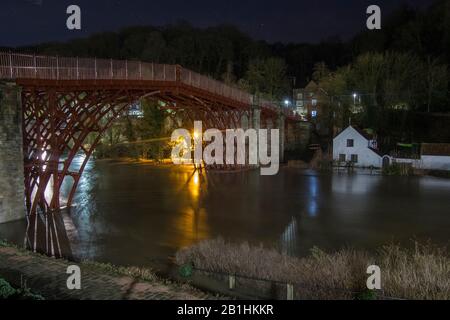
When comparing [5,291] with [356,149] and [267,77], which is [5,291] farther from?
[267,77]

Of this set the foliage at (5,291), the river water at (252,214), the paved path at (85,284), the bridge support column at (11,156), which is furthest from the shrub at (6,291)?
the bridge support column at (11,156)

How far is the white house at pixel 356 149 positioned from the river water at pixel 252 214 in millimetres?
6514

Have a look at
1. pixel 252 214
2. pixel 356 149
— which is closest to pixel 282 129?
pixel 356 149

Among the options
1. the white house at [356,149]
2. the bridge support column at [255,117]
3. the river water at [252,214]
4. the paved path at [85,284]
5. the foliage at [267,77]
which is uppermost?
the foliage at [267,77]

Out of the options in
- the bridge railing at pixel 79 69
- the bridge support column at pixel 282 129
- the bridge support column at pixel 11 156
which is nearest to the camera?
the bridge support column at pixel 11 156

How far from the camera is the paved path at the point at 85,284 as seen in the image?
8.62m

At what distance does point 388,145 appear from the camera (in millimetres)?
44000

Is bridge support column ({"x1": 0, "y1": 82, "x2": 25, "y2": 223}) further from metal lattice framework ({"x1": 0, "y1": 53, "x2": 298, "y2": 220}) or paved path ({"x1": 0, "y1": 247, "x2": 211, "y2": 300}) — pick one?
paved path ({"x1": 0, "y1": 247, "x2": 211, "y2": 300})

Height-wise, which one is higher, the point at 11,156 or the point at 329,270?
the point at 11,156

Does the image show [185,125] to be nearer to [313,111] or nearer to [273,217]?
[313,111]

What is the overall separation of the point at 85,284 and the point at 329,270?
20.3ft

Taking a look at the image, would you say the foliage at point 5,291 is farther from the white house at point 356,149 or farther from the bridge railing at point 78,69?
the white house at point 356,149

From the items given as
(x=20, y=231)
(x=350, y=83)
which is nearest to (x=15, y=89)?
(x=20, y=231)

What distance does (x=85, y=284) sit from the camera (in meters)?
9.35
